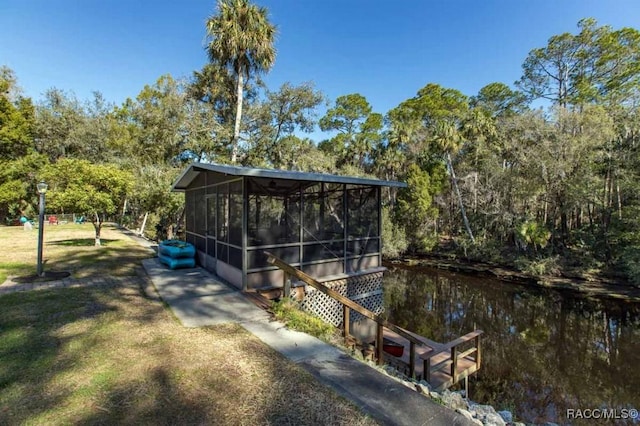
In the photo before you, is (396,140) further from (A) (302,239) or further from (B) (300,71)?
(A) (302,239)

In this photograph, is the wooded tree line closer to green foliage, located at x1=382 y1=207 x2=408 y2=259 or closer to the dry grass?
green foliage, located at x1=382 y1=207 x2=408 y2=259

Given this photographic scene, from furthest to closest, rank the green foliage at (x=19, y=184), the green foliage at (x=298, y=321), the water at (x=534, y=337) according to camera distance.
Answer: the green foliage at (x=19, y=184)
the water at (x=534, y=337)
the green foliage at (x=298, y=321)

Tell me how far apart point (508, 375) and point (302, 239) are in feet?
19.8

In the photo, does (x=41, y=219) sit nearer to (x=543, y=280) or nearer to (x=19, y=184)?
(x=543, y=280)

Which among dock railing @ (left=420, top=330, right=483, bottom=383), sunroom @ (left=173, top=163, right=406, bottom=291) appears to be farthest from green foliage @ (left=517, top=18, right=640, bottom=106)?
dock railing @ (left=420, top=330, right=483, bottom=383)

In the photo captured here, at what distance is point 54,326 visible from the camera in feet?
14.4

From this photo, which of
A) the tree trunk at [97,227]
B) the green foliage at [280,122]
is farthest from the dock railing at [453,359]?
the green foliage at [280,122]

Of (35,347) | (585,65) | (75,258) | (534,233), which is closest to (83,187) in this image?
(75,258)

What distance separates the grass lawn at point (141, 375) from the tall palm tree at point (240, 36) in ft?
42.1

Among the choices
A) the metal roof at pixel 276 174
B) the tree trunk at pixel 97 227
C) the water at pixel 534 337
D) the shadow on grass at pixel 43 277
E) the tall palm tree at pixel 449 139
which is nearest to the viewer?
the metal roof at pixel 276 174

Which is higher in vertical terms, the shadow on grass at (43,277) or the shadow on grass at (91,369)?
the shadow on grass at (43,277)

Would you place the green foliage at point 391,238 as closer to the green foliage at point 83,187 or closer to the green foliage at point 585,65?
the green foliage at point 83,187

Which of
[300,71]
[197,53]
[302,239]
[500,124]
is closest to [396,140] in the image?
[500,124]

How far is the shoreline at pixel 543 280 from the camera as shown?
13.2 metres
